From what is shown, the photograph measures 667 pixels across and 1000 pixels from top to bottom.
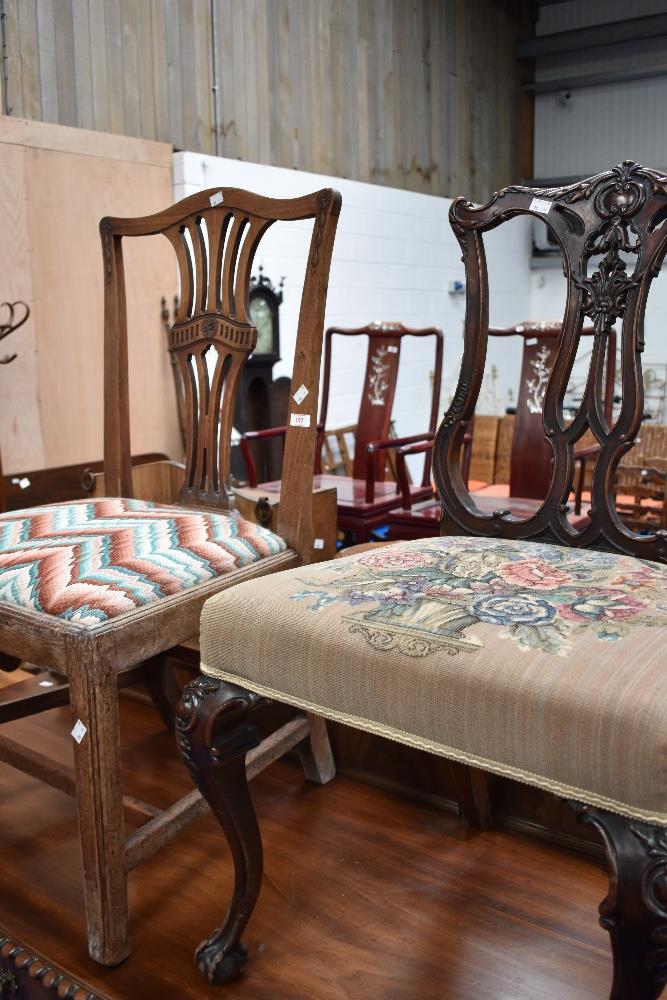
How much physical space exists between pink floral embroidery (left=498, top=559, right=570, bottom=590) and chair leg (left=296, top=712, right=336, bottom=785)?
1.98 feet

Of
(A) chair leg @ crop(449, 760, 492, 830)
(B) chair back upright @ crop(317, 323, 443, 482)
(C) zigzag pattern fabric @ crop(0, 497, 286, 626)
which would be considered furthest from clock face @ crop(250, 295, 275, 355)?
(A) chair leg @ crop(449, 760, 492, 830)

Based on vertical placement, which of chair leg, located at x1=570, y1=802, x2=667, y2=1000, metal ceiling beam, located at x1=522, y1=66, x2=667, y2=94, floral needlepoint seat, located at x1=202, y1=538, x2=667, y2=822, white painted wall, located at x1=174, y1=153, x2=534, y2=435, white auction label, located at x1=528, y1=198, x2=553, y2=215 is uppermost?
metal ceiling beam, located at x1=522, y1=66, x2=667, y2=94

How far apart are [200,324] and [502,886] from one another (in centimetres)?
99

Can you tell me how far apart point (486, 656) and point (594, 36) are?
22.1ft

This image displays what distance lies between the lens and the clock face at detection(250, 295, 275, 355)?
416cm

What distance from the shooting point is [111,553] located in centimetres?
119

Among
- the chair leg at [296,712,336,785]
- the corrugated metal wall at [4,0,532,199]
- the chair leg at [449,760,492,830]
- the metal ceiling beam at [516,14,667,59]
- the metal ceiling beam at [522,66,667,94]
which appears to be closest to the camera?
the chair leg at [449,760,492,830]

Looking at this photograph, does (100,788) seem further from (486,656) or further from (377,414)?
(377,414)

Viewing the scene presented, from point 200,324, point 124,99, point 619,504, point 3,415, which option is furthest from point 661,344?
point 200,324

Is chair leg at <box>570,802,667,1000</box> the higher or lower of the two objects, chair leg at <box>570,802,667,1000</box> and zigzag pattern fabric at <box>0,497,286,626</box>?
the lower

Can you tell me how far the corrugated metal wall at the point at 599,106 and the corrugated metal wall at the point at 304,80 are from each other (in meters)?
0.20

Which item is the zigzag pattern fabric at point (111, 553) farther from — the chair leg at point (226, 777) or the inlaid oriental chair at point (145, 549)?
the chair leg at point (226, 777)

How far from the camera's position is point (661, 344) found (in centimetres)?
650

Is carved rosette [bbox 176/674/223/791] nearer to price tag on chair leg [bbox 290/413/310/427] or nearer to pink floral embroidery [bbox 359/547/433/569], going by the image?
pink floral embroidery [bbox 359/547/433/569]
